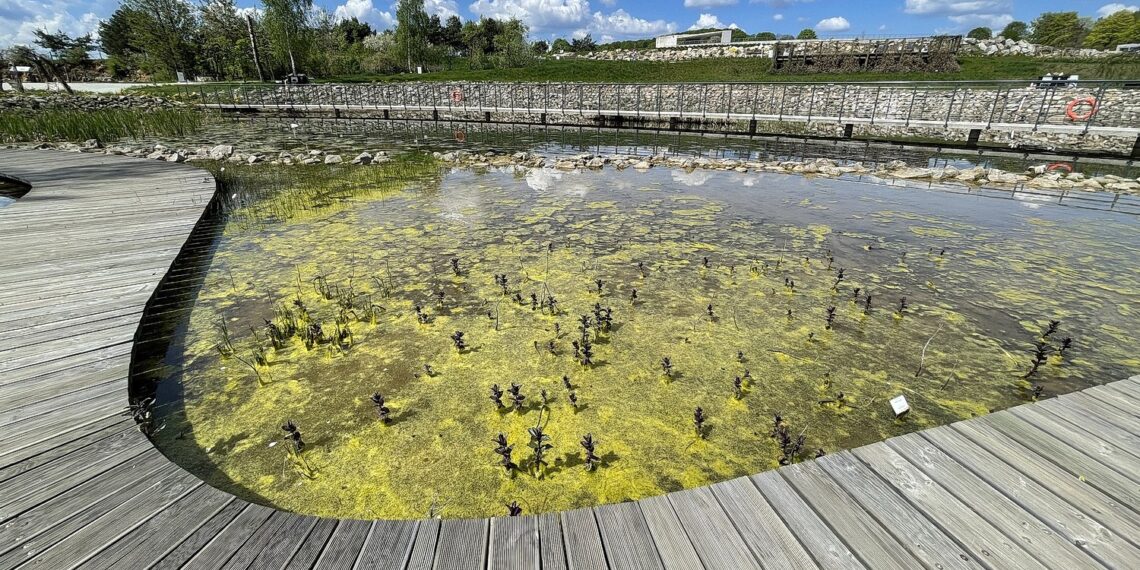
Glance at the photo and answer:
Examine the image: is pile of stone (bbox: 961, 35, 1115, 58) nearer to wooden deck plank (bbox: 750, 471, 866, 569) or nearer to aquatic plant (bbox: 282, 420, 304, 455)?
wooden deck plank (bbox: 750, 471, 866, 569)

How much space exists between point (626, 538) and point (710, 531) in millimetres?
332

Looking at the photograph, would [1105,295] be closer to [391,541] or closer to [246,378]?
[391,541]

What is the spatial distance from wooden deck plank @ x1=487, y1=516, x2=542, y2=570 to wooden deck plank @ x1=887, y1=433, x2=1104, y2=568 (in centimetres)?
175

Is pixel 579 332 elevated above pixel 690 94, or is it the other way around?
pixel 690 94

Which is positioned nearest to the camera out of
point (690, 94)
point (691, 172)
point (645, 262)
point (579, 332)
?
point (579, 332)

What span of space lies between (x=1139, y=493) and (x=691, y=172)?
10.3m

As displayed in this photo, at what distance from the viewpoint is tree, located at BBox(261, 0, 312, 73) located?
37219 mm

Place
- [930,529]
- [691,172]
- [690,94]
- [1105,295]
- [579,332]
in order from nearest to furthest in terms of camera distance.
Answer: [930,529], [579,332], [1105,295], [691,172], [690,94]

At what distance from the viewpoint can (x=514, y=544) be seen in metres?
1.80

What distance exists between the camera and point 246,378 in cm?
364

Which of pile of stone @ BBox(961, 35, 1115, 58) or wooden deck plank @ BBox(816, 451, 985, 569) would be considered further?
pile of stone @ BBox(961, 35, 1115, 58)

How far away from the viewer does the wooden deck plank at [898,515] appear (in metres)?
1.72

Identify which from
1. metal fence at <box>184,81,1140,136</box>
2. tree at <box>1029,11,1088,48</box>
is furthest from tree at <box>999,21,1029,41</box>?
metal fence at <box>184,81,1140,136</box>

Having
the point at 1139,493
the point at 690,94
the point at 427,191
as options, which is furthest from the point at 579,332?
the point at 690,94
